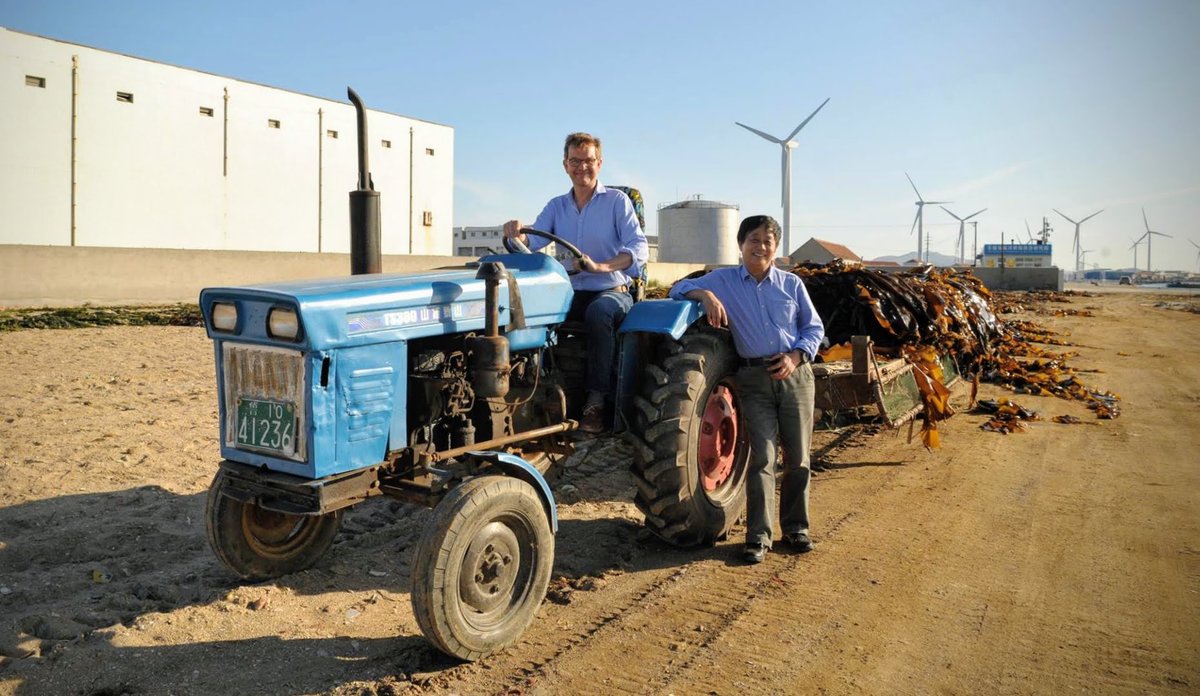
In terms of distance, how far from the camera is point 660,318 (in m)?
4.60

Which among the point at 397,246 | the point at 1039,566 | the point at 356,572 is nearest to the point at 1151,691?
the point at 1039,566

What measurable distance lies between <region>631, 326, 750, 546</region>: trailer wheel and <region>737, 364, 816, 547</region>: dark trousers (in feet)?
0.67

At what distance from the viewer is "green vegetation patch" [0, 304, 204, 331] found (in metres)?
11.7

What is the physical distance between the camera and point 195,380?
8.35 m

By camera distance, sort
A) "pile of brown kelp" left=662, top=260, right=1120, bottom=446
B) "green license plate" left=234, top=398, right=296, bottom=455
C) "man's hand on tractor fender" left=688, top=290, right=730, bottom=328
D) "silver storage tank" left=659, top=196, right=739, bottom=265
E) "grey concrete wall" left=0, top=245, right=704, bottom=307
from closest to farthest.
Answer: "green license plate" left=234, top=398, right=296, bottom=455 < "man's hand on tractor fender" left=688, top=290, right=730, bottom=328 < "pile of brown kelp" left=662, top=260, right=1120, bottom=446 < "grey concrete wall" left=0, top=245, right=704, bottom=307 < "silver storage tank" left=659, top=196, right=739, bottom=265

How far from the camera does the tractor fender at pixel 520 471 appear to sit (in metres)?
3.63

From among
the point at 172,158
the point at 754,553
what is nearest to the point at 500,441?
the point at 754,553

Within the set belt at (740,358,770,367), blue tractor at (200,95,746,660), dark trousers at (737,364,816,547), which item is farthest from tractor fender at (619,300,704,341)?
dark trousers at (737,364,816,547)

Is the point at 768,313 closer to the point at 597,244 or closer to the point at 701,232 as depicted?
the point at 597,244

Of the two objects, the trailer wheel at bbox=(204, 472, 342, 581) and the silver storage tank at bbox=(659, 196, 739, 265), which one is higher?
the silver storage tank at bbox=(659, 196, 739, 265)

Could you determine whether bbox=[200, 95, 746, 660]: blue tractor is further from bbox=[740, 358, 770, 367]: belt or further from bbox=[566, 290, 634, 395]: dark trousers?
bbox=[740, 358, 770, 367]: belt

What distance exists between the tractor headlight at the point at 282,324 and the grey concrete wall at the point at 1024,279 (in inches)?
1703

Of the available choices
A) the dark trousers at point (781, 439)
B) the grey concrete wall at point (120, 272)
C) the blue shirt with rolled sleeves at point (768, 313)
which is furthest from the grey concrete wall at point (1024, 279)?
the dark trousers at point (781, 439)

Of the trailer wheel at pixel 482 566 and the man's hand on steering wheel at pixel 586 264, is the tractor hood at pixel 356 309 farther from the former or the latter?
the trailer wheel at pixel 482 566
